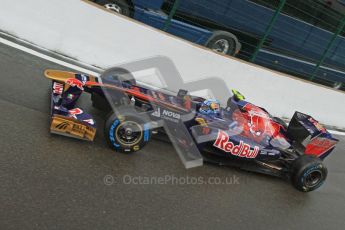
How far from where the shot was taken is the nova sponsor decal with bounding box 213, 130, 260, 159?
6.16 metres

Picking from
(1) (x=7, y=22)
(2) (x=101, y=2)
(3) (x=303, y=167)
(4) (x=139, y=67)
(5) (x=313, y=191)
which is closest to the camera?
(3) (x=303, y=167)

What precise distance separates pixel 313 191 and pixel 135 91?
3413 mm

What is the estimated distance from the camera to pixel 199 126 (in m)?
6.17

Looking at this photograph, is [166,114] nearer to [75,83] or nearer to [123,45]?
[75,83]

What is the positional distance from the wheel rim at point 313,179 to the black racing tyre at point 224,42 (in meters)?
4.00

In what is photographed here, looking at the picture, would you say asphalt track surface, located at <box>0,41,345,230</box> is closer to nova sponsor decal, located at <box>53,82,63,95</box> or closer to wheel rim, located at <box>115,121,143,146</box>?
wheel rim, located at <box>115,121,143,146</box>

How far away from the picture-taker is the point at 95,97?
6.16m

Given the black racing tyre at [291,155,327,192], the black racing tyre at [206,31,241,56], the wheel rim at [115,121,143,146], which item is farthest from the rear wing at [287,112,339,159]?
the black racing tyre at [206,31,241,56]

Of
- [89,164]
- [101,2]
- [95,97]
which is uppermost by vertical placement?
[101,2]

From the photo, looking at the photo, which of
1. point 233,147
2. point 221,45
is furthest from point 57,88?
point 221,45

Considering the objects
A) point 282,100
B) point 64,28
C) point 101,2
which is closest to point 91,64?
point 64,28

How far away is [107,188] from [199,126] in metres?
1.79

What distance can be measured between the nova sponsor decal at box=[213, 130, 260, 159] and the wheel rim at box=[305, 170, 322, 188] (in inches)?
41.0

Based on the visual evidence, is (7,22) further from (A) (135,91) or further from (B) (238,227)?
(B) (238,227)
